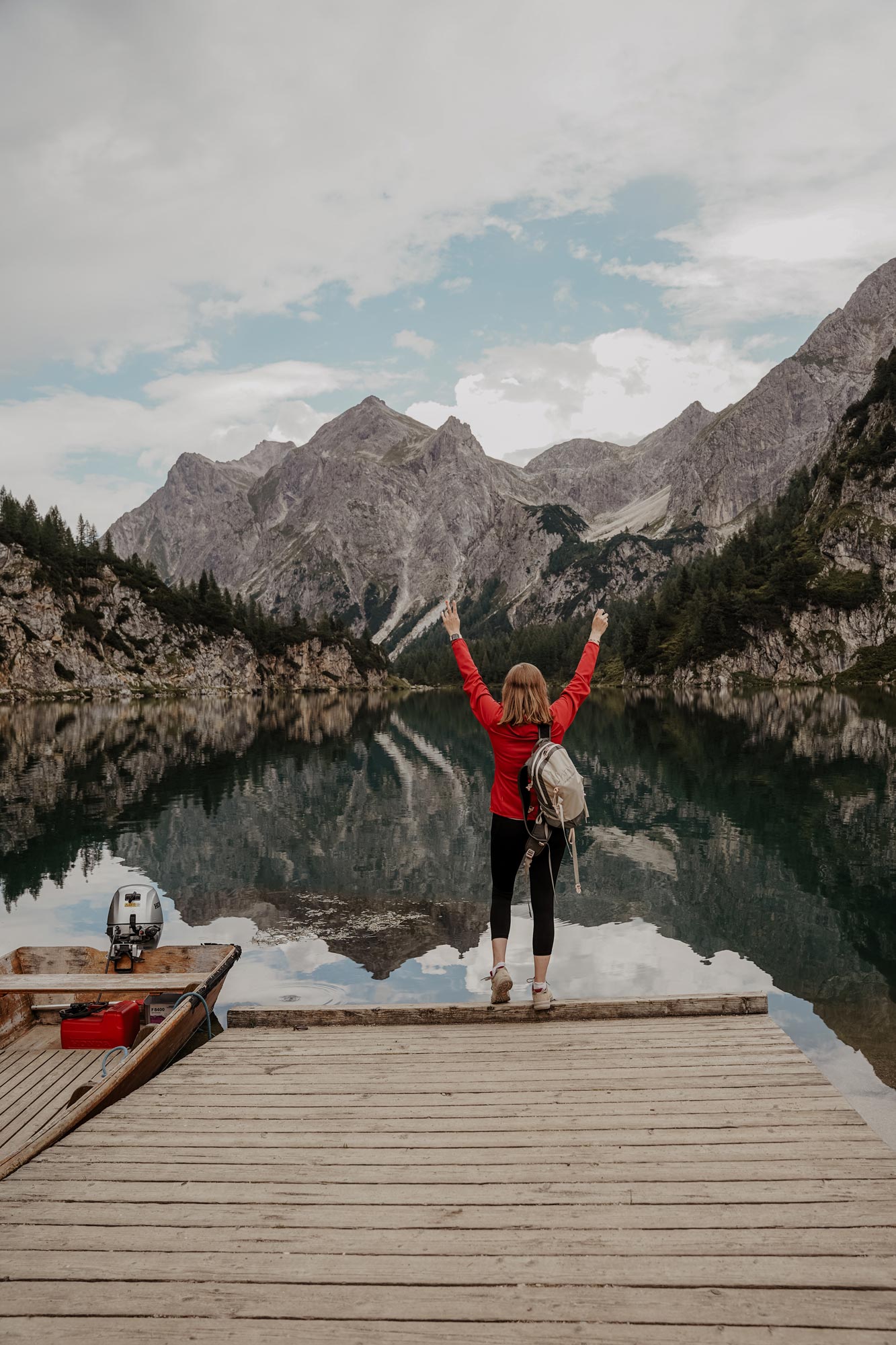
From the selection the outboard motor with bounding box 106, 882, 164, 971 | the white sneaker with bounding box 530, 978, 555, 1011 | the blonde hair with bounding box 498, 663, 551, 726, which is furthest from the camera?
the outboard motor with bounding box 106, 882, 164, 971

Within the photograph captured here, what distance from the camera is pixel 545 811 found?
1069 centimetres

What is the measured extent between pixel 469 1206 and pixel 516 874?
5.00 meters

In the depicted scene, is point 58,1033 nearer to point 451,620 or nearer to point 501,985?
point 501,985

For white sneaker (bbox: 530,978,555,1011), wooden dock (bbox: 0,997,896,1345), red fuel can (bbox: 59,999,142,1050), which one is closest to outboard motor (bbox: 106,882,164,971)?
red fuel can (bbox: 59,999,142,1050)

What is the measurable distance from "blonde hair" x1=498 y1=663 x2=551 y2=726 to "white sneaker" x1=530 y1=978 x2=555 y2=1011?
3.84 m

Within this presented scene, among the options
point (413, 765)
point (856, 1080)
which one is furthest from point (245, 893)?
point (413, 765)

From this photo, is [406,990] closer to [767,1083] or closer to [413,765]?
[767,1083]

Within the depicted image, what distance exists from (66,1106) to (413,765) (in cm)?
5920

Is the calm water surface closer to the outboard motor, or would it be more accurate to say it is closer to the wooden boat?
the outboard motor

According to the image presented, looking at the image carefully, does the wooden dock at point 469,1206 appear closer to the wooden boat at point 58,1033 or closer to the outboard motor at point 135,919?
the wooden boat at point 58,1033

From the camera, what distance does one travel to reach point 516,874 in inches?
447

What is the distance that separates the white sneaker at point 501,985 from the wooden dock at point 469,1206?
3.84 feet

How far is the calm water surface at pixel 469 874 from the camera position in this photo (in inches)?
774

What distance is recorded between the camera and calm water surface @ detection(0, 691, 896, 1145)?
64.5 ft
